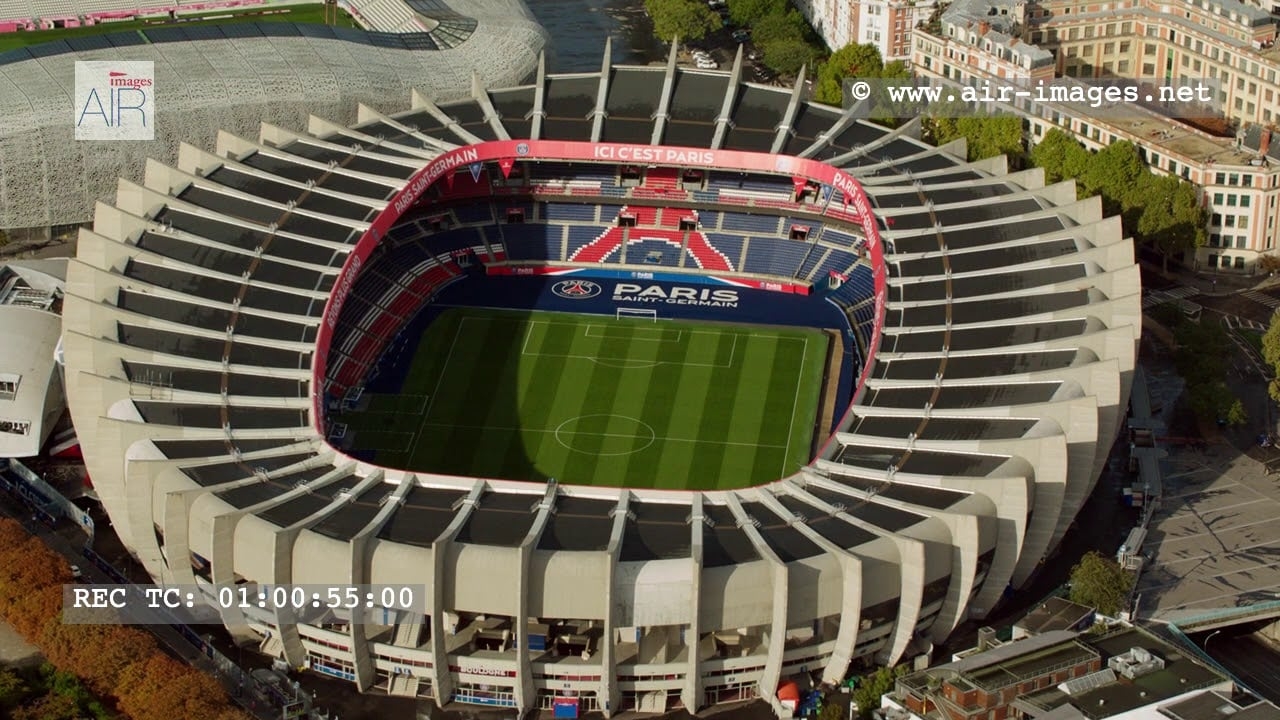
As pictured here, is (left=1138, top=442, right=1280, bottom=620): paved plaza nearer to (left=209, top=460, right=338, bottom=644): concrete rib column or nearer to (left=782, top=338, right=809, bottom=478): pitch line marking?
(left=782, top=338, right=809, bottom=478): pitch line marking

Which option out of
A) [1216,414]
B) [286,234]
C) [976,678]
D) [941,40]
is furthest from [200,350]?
[941,40]

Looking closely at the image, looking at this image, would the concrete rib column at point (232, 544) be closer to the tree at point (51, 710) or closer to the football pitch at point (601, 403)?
the tree at point (51, 710)

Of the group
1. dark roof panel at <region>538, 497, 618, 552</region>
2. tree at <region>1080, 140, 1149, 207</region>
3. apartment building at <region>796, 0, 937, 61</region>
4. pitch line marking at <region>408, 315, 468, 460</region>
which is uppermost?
apartment building at <region>796, 0, 937, 61</region>

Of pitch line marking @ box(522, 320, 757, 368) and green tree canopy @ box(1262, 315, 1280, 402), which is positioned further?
pitch line marking @ box(522, 320, 757, 368)

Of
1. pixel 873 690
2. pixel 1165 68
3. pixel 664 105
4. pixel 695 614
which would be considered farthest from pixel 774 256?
pixel 695 614

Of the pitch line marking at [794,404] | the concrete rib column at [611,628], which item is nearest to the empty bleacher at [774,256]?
the pitch line marking at [794,404]

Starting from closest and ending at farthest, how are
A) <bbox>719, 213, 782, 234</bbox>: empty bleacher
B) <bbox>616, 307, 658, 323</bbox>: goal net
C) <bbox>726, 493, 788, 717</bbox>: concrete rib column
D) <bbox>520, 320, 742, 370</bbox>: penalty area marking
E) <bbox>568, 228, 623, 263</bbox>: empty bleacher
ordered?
1. <bbox>726, 493, 788, 717</bbox>: concrete rib column
2. <bbox>520, 320, 742, 370</bbox>: penalty area marking
3. <bbox>616, 307, 658, 323</bbox>: goal net
4. <bbox>719, 213, 782, 234</bbox>: empty bleacher
5. <bbox>568, 228, 623, 263</bbox>: empty bleacher

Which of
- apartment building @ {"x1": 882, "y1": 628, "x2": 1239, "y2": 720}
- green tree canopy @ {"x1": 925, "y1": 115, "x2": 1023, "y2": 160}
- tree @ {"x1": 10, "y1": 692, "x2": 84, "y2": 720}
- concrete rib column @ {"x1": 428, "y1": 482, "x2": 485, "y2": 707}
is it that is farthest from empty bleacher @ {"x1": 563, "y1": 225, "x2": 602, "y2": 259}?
tree @ {"x1": 10, "y1": 692, "x2": 84, "y2": 720}

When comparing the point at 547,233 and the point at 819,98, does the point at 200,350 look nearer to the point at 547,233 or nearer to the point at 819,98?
the point at 547,233
